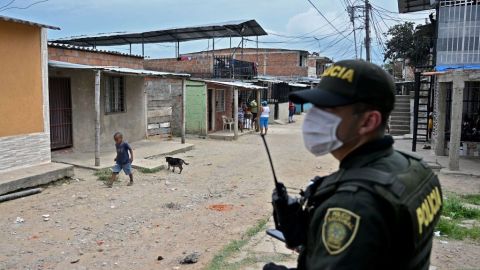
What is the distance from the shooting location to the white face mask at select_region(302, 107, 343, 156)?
139 cm

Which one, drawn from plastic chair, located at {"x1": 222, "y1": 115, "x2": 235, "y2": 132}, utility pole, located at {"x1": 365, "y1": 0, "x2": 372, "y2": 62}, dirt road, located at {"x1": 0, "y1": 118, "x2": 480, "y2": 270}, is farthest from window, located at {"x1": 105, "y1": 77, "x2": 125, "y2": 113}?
utility pole, located at {"x1": 365, "y1": 0, "x2": 372, "y2": 62}

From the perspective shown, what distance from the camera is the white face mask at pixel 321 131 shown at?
4.56 feet

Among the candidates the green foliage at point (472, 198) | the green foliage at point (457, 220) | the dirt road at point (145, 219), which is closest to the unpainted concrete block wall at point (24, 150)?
the dirt road at point (145, 219)

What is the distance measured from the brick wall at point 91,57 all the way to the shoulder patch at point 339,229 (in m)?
11.1

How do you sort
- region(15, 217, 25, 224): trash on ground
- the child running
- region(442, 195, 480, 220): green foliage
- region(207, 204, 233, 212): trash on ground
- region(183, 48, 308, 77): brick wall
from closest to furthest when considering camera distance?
region(15, 217, 25, 224): trash on ground
region(442, 195, 480, 220): green foliage
region(207, 204, 233, 212): trash on ground
the child running
region(183, 48, 308, 77): brick wall

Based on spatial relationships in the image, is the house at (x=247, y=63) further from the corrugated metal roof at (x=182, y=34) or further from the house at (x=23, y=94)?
the house at (x=23, y=94)

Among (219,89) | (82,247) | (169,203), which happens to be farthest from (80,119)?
(219,89)

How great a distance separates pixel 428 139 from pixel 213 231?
11.4m

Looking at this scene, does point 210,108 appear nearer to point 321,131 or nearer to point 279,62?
point 321,131

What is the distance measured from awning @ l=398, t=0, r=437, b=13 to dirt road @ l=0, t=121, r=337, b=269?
892cm

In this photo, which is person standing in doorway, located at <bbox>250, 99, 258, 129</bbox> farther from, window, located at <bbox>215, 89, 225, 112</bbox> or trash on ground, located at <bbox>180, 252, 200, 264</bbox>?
trash on ground, located at <bbox>180, 252, 200, 264</bbox>

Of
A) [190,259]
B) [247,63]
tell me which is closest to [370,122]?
[190,259]

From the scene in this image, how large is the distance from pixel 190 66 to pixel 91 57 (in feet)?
34.2

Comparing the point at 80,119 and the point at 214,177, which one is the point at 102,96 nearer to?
the point at 80,119
